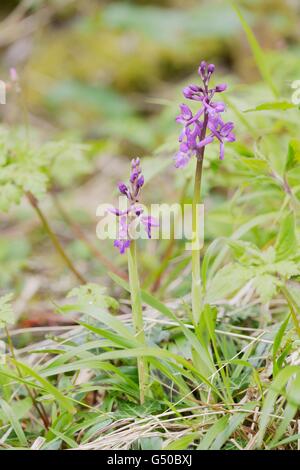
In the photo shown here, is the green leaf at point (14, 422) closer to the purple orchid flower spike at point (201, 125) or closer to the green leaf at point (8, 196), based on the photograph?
the green leaf at point (8, 196)

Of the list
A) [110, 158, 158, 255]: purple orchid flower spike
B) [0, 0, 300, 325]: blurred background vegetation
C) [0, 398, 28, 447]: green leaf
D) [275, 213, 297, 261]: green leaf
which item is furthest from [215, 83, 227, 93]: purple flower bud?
[0, 0, 300, 325]: blurred background vegetation

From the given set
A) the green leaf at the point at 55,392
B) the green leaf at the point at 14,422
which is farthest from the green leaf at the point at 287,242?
the green leaf at the point at 14,422

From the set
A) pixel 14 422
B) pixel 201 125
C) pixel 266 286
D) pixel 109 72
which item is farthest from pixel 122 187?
pixel 109 72

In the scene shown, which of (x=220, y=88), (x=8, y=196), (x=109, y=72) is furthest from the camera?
(x=109, y=72)

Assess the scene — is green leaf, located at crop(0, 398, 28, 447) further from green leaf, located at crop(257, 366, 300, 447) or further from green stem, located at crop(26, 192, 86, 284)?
green stem, located at crop(26, 192, 86, 284)

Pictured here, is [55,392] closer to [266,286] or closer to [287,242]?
[266,286]

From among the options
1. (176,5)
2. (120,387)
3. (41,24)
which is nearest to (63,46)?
(41,24)
